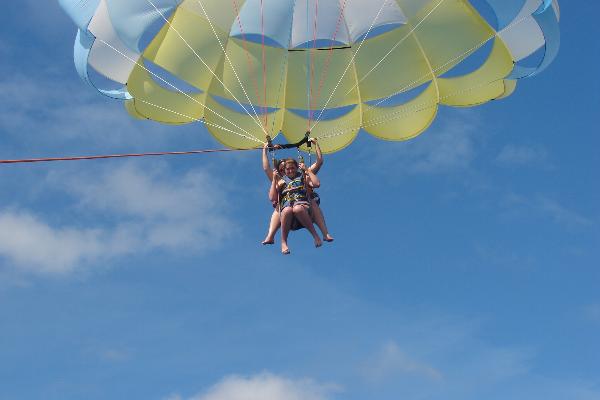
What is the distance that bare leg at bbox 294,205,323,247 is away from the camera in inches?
508

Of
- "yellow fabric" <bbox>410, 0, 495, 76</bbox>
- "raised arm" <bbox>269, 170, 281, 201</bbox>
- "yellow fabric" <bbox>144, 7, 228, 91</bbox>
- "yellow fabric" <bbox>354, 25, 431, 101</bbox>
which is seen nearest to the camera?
"raised arm" <bbox>269, 170, 281, 201</bbox>

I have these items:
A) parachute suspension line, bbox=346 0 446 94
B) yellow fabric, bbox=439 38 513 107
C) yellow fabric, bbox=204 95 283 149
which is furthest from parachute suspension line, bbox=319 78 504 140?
yellow fabric, bbox=204 95 283 149

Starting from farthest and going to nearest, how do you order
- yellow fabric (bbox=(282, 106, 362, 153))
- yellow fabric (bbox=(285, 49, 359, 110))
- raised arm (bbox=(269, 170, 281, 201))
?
1. yellow fabric (bbox=(282, 106, 362, 153))
2. yellow fabric (bbox=(285, 49, 359, 110))
3. raised arm (bbox=(269, 170, 281, 201))

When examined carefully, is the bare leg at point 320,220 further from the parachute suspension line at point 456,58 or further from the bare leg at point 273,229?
the parachute suspension line at point 456,58

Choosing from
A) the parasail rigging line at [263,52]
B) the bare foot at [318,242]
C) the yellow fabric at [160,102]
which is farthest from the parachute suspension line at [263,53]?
the bare foot at [318,242]

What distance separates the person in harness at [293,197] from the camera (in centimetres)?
1295

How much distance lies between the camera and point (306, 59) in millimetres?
15250

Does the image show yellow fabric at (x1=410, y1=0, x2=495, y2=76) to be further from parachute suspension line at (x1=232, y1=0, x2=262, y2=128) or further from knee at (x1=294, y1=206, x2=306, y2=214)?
knee at (x1=294, y1=206, x2=306, y2=214)

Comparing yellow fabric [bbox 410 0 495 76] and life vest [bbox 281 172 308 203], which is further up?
yellow fabric [bbox 410 0 495 76]

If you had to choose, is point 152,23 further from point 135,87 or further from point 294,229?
point 294,229

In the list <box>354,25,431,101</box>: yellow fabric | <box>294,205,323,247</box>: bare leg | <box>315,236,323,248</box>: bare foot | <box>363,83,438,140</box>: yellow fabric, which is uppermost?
<box>354,25,431,101</box>: yellow fabric

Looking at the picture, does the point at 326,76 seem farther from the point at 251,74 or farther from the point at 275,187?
the point at 275,187

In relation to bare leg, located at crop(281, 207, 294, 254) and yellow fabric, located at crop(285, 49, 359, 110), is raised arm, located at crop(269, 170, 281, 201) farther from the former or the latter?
yellow fabric, located at crop(285, 49, 359, 110)

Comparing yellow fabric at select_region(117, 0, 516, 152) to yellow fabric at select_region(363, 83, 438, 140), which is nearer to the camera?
yellow fabric at select_region(117, 0, 516, 152)
